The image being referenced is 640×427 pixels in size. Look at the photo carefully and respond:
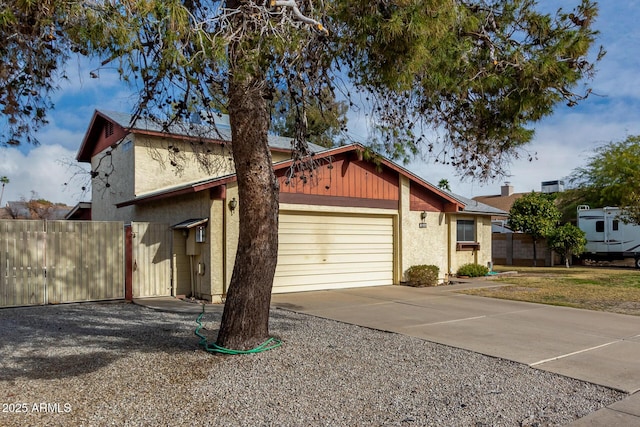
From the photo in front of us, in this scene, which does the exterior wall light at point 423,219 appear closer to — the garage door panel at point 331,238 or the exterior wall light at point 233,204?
the garage door panel at point 331,238

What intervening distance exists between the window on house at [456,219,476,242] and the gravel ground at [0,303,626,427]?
487 inches

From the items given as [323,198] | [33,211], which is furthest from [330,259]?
[33,211]

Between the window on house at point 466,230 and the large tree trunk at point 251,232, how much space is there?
45.9 feet

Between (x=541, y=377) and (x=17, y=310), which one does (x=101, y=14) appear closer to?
(x=541, y=377)

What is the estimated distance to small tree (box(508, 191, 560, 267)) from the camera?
27.1 meters

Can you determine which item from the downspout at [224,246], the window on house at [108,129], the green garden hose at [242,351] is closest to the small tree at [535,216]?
the downspout at [224,246]

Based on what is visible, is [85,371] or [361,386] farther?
[85,371]

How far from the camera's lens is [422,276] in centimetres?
1623

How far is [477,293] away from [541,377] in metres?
8.85

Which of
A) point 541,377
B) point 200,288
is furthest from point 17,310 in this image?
point 541,377

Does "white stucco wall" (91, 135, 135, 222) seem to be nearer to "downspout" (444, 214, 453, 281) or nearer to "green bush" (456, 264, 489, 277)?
"downspout" (444, 214, 453, 281)

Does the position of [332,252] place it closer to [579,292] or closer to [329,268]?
[329,268]

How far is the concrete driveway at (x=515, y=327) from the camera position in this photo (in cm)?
635

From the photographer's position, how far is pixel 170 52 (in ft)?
17.7
